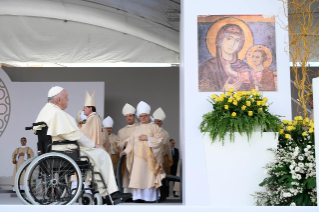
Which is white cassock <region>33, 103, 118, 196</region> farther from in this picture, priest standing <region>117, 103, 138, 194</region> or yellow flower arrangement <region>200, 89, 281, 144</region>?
priest standing <region>117, 103, 138, 194</region>

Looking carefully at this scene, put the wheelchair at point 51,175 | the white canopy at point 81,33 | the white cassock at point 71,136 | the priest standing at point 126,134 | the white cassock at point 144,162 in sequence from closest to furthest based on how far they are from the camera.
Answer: the wheelchair at point 51,175
the white cassock at point 71,136
the white cassock at point 144,162
the priest standing at point 126,134
the white canopy at point 81,33

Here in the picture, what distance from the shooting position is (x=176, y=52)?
27.3 ft

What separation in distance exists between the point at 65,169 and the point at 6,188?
6.87m

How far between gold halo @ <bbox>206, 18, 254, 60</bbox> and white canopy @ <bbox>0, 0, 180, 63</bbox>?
3868 millimetres

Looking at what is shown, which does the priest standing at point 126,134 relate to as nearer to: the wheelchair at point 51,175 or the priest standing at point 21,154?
the wheelchair at point 51,175

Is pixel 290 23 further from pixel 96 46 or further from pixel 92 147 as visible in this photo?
pixel 96 46

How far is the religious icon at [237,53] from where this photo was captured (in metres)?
3.86

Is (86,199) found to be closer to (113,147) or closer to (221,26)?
(221,26)

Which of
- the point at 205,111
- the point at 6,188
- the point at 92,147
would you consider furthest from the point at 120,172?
the point at 6,188

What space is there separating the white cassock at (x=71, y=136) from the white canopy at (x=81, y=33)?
170 inches

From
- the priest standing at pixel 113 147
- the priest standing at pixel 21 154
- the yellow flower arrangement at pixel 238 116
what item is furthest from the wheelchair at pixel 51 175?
the priest standing at pixel 21 154

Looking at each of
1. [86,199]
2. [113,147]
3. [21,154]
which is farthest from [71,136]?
[21,154]

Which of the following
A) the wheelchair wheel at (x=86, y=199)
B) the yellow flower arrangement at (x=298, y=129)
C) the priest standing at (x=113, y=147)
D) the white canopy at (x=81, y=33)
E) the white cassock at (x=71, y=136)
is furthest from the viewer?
the white canopy at (x=81, y=33)

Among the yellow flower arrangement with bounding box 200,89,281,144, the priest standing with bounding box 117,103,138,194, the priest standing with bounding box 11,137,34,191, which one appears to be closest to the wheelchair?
the yellow flower arrangement with bounding box 200,89,281,144
